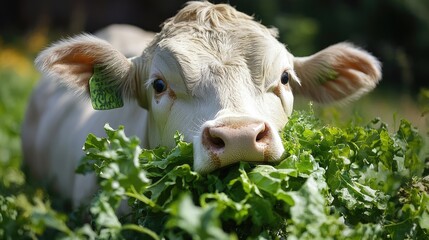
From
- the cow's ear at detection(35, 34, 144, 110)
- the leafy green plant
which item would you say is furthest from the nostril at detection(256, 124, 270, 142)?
the cow's ear at detection(35, 34, 144, 110)

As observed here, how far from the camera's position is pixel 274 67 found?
12.6ft

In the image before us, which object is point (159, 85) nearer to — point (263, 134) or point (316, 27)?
point (263, 134)

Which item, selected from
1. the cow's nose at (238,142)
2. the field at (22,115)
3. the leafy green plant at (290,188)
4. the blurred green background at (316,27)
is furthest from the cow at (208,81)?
the blurred green background at (316,27)

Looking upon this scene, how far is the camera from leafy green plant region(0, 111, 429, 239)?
2.76 metres

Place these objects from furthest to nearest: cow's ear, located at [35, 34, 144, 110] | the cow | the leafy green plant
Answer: cow's ear, located at [35, 34, 144, 110] → the cow → the leafy green plant

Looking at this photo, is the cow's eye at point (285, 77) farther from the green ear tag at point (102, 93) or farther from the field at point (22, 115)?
the green ear tag at point (102, 93)

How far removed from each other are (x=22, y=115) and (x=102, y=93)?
184 inches

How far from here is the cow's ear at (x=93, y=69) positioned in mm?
4246

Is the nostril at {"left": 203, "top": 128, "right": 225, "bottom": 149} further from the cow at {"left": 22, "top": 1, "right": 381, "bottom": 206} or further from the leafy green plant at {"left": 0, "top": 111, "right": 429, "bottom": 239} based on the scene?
the leafy green plant at {"left": 0, "top": 111, "right": 429, "bottom": 239}

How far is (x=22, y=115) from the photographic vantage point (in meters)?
8.73

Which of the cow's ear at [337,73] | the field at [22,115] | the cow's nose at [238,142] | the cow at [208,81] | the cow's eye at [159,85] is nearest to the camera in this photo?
the cow's nose at [238,142]

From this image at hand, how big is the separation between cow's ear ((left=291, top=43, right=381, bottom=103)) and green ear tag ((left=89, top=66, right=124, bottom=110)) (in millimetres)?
1033

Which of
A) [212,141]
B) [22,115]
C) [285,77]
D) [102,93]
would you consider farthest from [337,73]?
[22,115]

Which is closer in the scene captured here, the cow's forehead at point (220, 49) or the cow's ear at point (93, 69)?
the cow's forehead at point (220, 49)
